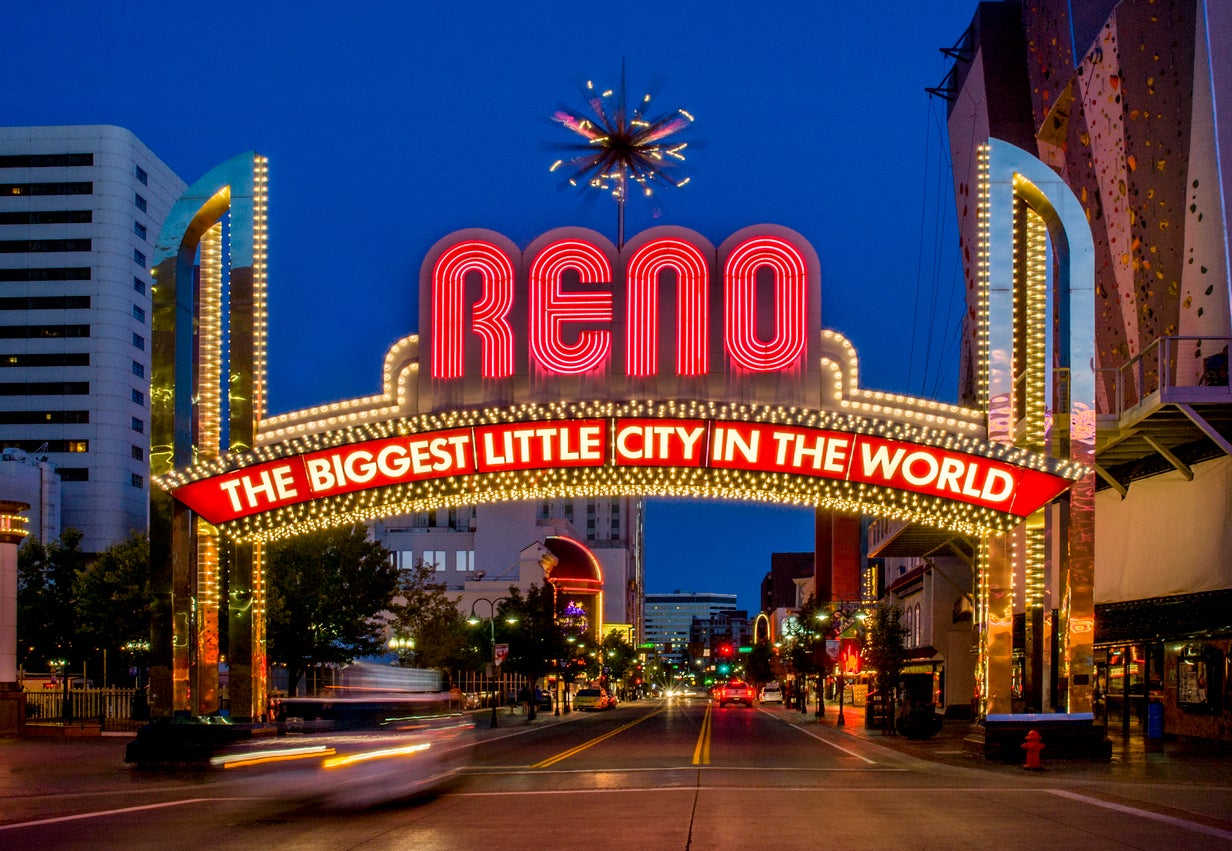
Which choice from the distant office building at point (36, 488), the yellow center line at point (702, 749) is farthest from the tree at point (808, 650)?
the distant office building at point (36, 488)

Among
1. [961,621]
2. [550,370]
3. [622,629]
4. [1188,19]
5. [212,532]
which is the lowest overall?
Result: [622,629]

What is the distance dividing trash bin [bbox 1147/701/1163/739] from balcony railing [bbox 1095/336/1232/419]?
7.57 meters

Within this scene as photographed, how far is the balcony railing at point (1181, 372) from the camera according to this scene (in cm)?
2583

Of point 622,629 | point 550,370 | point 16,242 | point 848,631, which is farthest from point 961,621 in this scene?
point 622,629

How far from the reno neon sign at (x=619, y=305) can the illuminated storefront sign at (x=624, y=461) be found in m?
1.52

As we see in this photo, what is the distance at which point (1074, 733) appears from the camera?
82.2 feet

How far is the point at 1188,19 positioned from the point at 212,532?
77.9 ft

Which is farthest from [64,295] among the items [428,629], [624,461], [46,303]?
[624,461]

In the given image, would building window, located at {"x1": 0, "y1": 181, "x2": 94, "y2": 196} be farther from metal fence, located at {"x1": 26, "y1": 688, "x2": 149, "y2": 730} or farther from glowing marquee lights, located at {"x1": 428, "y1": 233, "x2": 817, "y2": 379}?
glowing marquee lights, located at {"x1": 428, "y1": 233, "x2": 817, "y2": 379}

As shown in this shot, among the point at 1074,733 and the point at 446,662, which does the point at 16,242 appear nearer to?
the point at 446,662

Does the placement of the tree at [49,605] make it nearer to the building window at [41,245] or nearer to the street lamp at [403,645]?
the street lamp at [403,645]

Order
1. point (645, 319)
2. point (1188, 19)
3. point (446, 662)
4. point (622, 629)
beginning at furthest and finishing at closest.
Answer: point (622, 629)
point (446, 662)
point (1188, 19)
point (645, 319)

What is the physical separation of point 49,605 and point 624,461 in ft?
166

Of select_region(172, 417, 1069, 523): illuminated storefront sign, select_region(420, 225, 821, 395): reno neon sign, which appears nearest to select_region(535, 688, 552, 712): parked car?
select_region(420, 225, 821, 395): reno neon sign
